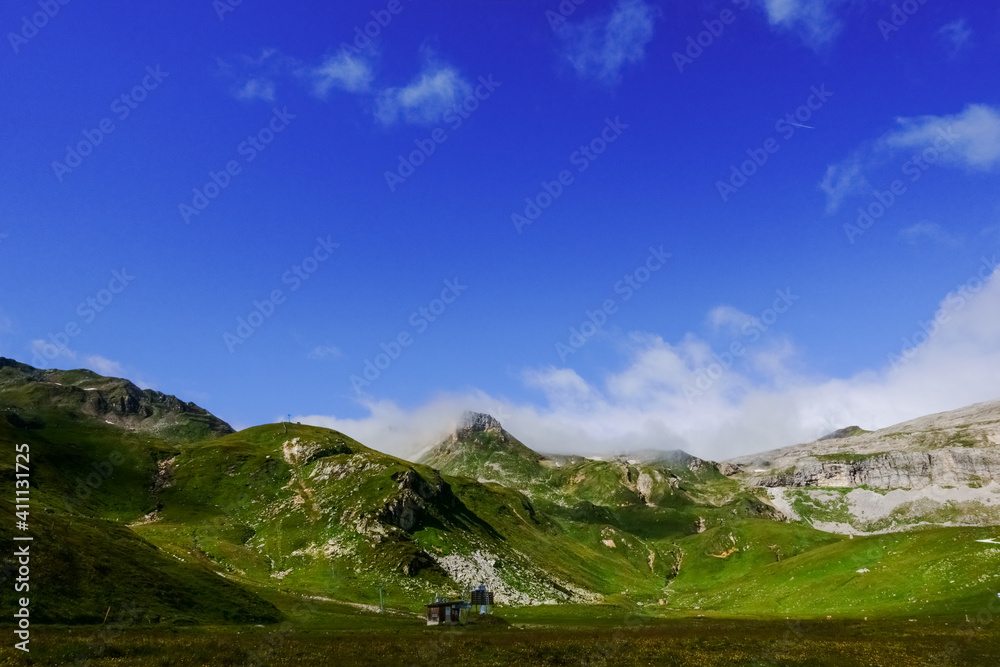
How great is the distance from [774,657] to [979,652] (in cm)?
1888

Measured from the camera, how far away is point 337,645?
46.1m

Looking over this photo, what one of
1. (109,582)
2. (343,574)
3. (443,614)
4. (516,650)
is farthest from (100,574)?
(343,574)

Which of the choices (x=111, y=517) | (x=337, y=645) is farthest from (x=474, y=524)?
(x=337, y=645)

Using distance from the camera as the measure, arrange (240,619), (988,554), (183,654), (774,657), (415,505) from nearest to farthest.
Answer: (183,654)
(774,657)
(240,619)
(988,554)
(415,505)

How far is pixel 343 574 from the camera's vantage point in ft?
420

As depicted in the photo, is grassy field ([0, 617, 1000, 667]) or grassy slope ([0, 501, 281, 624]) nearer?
grassy field ([0, 617, 1000, 667])

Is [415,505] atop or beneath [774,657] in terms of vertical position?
atop

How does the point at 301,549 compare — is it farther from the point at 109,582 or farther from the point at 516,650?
the point at 516,650

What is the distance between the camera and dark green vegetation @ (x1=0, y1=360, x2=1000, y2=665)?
1939 inches

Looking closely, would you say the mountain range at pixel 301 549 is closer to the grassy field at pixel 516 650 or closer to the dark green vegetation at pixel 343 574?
the dark green vegetation at pixel 343 574

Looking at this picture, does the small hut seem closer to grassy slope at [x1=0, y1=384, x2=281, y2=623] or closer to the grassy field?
grassy slope at [x1=0, y1=384, x2=281, y2=623]

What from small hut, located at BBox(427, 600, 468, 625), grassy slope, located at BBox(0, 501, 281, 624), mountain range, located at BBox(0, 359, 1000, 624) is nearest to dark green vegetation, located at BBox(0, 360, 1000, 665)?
grassy slope, located at BBox(0, 501, 281, 624)

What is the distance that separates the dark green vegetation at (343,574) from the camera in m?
49.2

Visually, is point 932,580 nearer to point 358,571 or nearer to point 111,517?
point 358,571
